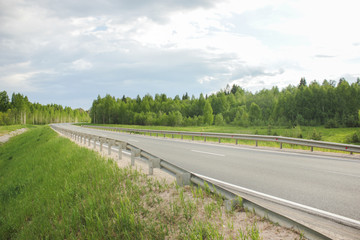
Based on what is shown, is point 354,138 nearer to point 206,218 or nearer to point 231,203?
point 231,203

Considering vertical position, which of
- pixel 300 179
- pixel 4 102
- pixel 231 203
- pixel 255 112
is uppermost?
pixel 4 102

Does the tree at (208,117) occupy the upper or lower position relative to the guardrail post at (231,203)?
upper

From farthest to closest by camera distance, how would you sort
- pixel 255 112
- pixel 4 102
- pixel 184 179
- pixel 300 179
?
1. pixel 4 102
2. pixel 255 112
3. pixel 300 179
4. pixel 184 179

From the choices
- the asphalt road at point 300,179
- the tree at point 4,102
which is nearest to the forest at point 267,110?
the tree at point 4,102

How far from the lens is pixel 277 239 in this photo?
3053 mm

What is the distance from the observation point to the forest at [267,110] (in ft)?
264

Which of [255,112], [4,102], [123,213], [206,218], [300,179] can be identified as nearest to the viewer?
A: [206,218]

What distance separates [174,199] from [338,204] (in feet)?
10.9

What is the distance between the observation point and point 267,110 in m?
105

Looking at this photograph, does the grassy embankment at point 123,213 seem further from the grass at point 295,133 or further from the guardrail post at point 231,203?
the grass at point 295,133

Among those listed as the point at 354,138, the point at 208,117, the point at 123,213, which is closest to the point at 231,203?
the point at 123,213

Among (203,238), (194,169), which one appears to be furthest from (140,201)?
(194,169)

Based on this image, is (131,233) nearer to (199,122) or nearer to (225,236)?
(225,236)

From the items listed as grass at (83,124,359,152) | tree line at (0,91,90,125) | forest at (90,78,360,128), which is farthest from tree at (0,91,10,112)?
grass at (83,124,359,152)
